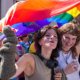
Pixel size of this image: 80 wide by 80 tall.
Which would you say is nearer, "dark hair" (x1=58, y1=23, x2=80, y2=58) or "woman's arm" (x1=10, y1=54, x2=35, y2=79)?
"woman's arm" (x1=10, y1=54, x2=35, y2=79)

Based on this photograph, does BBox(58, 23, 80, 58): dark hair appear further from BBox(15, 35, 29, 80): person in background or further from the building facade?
the building facade

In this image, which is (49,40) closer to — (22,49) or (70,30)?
(70,30)

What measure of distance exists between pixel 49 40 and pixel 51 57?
0.99 feet

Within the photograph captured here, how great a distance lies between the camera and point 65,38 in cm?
173

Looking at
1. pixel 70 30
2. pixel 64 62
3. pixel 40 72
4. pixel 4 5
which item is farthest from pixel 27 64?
pixel 4 5

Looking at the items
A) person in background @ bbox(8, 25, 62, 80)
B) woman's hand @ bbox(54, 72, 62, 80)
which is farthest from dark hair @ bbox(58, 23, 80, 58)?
woman's hand @ bbox(54, 72, 62, 80)

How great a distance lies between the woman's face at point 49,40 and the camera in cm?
143

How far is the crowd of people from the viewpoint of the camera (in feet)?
4.16

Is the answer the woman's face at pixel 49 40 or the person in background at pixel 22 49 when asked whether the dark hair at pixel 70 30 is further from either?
the person in background at pixel 22 49

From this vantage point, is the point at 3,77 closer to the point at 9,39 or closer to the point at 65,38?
the point at 9,39

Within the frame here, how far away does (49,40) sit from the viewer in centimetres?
145

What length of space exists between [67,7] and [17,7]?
0.64 meters

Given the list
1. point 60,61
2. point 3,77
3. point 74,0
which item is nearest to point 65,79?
point 60,61

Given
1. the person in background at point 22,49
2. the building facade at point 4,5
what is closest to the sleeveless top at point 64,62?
the person in background at point 22,49
